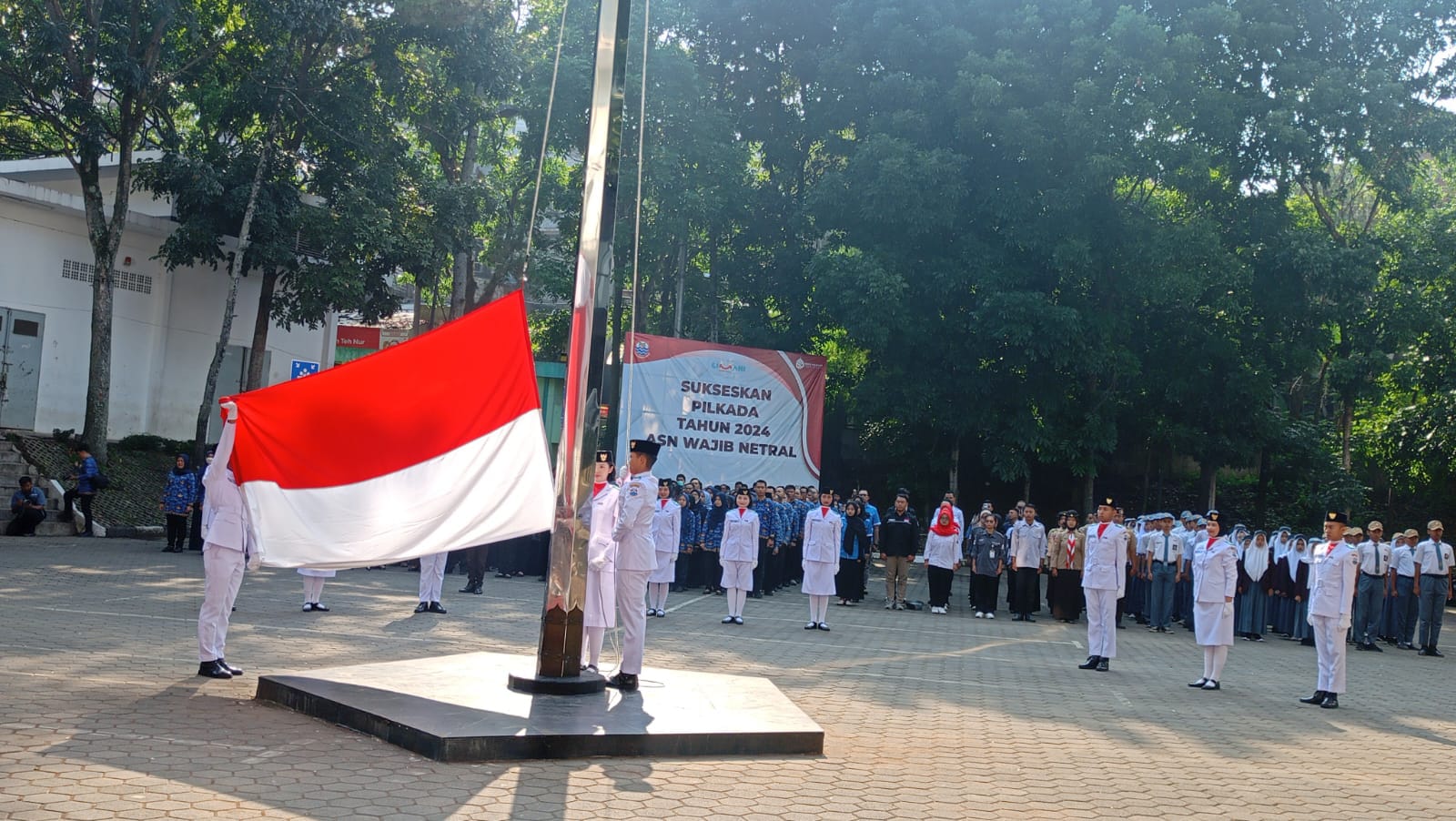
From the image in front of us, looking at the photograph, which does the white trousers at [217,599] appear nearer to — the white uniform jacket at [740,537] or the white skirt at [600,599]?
the white skirt at [600,599]

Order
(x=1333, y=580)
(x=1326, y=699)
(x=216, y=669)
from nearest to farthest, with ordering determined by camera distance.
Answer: (x=216, y=669), (x=1326, y=699), (x=1333, y=580)

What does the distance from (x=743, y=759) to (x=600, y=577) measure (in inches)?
93.3

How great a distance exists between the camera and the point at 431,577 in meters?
14.8

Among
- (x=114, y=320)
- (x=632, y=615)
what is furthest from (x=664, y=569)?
(x=114, y=320)

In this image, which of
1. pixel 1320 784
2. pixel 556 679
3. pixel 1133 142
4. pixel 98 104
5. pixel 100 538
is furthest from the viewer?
pixel 1133 142

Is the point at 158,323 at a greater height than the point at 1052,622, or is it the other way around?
the point at 158,323

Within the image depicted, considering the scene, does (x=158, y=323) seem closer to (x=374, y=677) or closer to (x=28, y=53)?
(x=28, y=53)

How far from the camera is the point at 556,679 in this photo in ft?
28.1

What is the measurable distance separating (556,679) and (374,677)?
127cm

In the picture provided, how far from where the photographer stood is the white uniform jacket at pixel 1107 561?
46.9 feet

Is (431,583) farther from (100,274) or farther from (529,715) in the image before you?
(100,274)

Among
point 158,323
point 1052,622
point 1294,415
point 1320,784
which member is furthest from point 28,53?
point 1294,415

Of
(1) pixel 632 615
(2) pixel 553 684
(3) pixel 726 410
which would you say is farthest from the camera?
(3) pixel 726 410

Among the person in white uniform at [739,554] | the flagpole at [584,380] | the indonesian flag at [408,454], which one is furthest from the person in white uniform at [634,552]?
the person in white uniform at [739,554]
